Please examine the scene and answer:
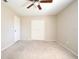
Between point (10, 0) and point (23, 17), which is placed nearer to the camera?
point (10, 0)

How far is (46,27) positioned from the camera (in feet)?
26.3

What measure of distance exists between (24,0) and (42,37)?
452 centimetres

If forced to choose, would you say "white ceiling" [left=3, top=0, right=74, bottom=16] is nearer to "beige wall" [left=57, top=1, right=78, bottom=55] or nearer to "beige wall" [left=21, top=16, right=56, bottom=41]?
"beige wall" [left=57, top=1, right=78, bottom=55]

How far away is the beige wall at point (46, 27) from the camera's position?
313 inches

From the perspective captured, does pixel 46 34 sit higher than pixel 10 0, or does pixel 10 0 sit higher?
pixel 10 0

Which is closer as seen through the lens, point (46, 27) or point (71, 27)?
point (71, 27)

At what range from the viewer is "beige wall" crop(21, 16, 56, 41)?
7952mm

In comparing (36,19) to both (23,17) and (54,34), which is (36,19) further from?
(54,34)

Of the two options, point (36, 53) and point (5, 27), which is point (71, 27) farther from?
point (5, 27)

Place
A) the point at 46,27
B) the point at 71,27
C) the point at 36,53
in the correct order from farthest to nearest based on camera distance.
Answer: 1. the point at 46,27
2. the point at 71,27
3. the point at 36,53

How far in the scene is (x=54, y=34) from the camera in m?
7.92

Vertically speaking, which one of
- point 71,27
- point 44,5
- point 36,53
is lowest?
point 36,53

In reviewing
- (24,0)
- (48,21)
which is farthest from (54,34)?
(24,0)

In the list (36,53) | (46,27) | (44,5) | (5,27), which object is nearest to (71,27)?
(44,5)
